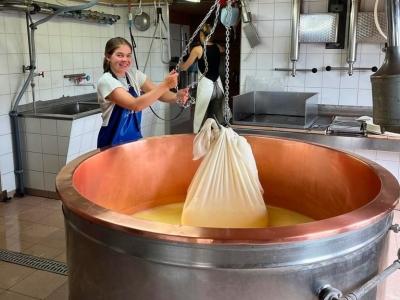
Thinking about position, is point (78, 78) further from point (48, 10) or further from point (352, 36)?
point (352, 36)

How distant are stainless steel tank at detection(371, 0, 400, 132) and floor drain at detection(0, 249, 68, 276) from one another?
215 cm

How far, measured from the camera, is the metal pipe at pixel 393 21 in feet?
2.49

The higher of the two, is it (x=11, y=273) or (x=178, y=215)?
(x=178, y=215)

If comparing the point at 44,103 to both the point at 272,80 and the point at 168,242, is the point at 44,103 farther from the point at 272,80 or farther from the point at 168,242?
the point at 168,242

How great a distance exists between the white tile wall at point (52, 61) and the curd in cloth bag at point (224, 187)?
2.21 metres

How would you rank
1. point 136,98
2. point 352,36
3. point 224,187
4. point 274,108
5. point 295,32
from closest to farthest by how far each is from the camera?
point 224,187 < point 136,98 < point 352,36 < point 295,32 < point 274,108

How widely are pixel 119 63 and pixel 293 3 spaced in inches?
71.8

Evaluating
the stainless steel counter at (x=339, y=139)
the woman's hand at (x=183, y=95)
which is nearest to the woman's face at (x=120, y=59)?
the woman's hand at (x=183, y=95)

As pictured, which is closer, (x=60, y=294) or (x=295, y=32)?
(x=60, y=294)

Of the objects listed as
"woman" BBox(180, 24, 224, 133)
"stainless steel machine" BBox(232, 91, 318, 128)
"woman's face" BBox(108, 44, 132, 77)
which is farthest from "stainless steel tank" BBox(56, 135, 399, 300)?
"woman" BBox(180, 24, 224, 133)

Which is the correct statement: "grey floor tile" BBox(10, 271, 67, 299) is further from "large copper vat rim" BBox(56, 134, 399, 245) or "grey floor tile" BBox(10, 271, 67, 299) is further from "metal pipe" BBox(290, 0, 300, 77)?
"metal pipe" BBox(290, 0, 300, 77)

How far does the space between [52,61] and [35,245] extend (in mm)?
1802

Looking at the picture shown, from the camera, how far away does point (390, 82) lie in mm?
769

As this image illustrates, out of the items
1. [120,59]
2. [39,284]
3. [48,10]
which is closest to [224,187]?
[120,59]
